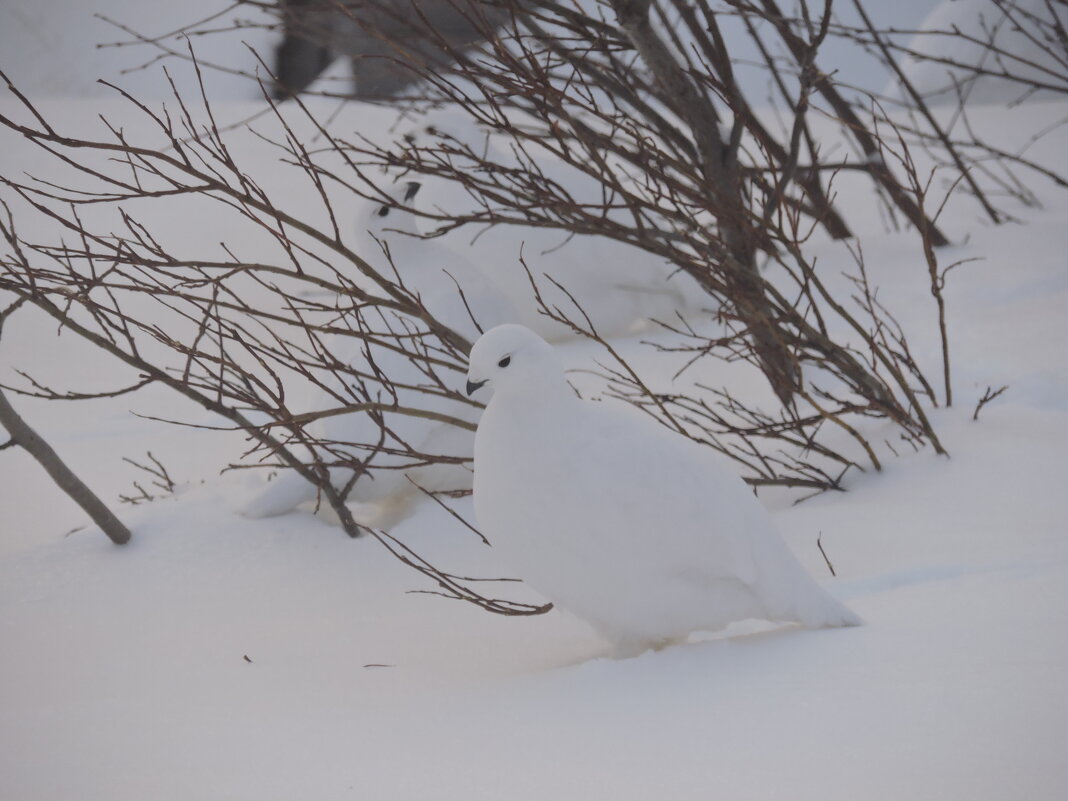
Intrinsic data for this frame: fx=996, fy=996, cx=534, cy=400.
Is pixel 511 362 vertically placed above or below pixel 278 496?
below

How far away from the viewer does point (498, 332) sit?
1290 mm

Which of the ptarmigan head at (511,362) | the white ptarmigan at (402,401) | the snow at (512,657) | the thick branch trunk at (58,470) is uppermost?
the white ptarmigan at (402,401)

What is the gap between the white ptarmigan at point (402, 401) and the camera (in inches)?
83.7

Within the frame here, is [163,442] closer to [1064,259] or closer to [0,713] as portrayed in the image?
[0,713]

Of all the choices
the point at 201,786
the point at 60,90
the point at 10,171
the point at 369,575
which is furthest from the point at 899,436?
the point at 60,90

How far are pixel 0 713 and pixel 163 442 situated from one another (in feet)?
4.48

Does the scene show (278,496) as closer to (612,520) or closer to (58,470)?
(58,470)

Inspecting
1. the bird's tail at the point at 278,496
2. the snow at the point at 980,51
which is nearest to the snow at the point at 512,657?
the bird's tail at the point at 278,496

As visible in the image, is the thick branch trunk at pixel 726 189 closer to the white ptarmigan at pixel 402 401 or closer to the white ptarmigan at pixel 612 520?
the white ptarmigan at pixel 612 520

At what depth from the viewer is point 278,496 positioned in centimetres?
210

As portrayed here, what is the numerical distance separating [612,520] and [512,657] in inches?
14.3

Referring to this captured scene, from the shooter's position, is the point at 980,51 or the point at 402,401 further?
the point at 980,51

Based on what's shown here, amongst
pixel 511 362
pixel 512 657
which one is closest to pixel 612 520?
pixel 511 362

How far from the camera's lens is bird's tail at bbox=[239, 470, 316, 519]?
210 cm
